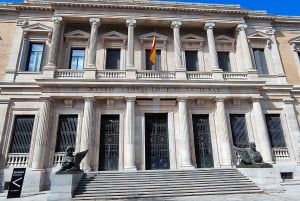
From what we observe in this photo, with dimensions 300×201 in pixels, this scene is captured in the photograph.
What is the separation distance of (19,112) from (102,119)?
17.1ft

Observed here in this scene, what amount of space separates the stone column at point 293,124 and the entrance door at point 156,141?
28.4ft

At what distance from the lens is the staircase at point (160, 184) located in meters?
9.53

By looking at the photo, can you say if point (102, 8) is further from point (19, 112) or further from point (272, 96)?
point (272, 96)

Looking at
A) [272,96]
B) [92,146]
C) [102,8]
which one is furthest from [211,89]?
[102,8]

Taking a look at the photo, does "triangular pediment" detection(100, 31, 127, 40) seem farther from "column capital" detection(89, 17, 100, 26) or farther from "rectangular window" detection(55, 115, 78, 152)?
"rectangular window" detection(55, 115, 78, 152)

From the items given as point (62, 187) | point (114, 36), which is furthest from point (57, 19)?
point (62, 187)

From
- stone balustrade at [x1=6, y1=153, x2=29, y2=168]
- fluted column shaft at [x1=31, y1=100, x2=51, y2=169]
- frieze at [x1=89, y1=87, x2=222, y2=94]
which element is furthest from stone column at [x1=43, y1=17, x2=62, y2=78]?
stone balustrade at [x1=6, y1=153, x2=29, y2=168]

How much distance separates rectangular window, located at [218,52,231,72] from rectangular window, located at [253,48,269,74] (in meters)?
2.15

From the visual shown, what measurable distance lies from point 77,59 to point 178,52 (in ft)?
24.4

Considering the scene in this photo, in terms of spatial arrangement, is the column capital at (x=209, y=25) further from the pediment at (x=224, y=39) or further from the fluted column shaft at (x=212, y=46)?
the pediment at (x=224, y=39)

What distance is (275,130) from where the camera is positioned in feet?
50.5

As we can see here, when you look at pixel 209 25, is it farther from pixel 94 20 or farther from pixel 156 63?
pixel 94 20

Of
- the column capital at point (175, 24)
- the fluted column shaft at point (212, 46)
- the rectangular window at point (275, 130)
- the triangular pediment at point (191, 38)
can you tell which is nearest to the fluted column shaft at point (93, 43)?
the column capital at point (175, 24)

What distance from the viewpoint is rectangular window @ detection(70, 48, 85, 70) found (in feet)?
52.3
